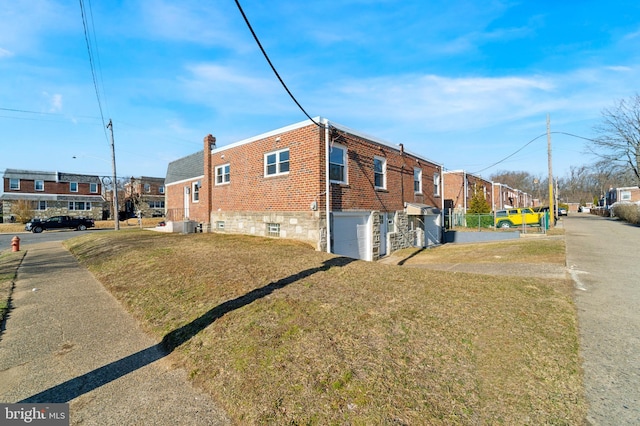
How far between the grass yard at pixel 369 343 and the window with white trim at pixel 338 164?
5.64m

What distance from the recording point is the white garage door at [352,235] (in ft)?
39.0

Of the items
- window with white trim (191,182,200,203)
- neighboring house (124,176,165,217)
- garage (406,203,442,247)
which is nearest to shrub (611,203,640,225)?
garage (406,203,442,247)

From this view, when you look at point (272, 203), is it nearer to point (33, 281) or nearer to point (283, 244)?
point (283, 244)

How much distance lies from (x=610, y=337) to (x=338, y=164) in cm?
939

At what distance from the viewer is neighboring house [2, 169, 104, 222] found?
134 feet

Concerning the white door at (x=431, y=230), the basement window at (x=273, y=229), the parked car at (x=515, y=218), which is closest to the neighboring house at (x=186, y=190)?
the basement window at (x=273, y=229)

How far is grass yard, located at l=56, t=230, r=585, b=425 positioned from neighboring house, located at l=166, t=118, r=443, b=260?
4.96 m

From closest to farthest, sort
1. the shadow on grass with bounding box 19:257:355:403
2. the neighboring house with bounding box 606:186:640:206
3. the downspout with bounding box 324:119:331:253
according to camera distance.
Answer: the shadow on grass with bounding box 19:257:355:403 < the downspout with bounding box 324:119:331:253 < the neighboring house with bounding box 606:186:640:206

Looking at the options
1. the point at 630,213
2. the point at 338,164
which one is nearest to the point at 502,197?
the point at 630,213

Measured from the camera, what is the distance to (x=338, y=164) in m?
12.2

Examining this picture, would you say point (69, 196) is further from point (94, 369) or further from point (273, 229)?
point (94, 369)

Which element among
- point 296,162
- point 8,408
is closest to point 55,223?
point 296,162

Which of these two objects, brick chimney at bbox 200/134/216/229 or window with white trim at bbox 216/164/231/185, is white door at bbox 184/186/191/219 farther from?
window with white trim at bbox 216/164/231/185

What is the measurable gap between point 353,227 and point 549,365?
953 centimetres
